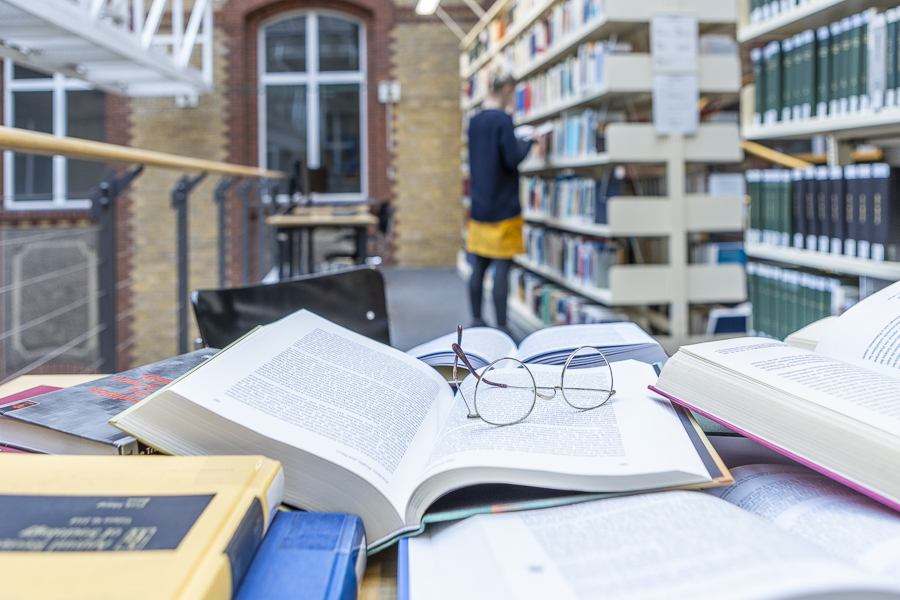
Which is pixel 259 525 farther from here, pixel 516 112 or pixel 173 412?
pixel 516 112

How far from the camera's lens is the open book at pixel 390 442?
0.42m

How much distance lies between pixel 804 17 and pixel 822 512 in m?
2.11

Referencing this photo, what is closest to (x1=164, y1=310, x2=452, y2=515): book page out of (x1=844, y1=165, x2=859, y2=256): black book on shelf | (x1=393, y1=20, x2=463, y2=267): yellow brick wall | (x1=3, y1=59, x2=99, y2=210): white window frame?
(x1=844, y1=165, x2=859, y2=256): black book on shelf

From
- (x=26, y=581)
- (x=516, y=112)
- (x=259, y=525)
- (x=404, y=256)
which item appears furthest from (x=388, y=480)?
(x=404, y=256)

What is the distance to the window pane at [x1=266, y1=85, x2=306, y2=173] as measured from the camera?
7516mm

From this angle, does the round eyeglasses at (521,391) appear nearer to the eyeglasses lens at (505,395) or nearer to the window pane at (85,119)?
the eyeglasses lens at (505,395)

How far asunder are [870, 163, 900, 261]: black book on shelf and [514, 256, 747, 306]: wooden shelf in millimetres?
1085

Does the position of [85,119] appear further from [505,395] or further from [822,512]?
[822,512]

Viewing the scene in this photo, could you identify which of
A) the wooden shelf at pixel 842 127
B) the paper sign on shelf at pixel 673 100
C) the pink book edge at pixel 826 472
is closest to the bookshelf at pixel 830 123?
the wooden shelf at pixel 842 127

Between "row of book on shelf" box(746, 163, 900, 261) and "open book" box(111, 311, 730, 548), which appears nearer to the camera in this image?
"open book" box(111, 311, 730, 548)

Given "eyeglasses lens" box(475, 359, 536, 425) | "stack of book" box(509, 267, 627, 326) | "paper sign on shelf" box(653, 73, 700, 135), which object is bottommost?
"stack of book" box(509, 267, 627, 326)

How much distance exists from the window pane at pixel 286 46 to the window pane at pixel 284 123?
0.25 m

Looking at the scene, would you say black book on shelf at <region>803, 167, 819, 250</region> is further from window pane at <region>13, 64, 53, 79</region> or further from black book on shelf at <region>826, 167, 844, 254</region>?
window pane at <region>13, 64, 53, 79</region>

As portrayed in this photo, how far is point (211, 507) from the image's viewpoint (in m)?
0.35
